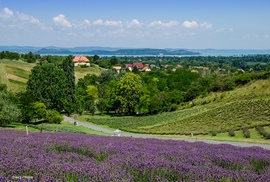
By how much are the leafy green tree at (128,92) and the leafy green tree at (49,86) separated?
18.2 m

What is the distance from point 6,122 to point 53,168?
1714 inches

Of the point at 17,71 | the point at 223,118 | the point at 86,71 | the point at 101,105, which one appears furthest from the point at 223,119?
the point at 86,71

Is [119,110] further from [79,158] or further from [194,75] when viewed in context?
[79,158]

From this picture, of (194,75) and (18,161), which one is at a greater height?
(18,161)

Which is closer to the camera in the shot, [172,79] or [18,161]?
[18,161]

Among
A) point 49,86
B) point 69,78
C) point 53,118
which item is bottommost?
point 53,118

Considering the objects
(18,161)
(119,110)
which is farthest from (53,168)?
(119,110)

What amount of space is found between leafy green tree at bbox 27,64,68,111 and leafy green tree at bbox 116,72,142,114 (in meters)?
18.2

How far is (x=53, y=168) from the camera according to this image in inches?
211

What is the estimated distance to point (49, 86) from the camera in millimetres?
70375

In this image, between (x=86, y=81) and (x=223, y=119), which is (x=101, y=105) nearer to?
(x=86, y=81)

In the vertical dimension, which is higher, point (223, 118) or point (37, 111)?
point (37, 111)

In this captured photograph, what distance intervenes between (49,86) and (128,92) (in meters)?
24.4

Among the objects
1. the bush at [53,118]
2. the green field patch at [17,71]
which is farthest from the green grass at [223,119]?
the green field patch at [17,71]
